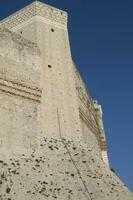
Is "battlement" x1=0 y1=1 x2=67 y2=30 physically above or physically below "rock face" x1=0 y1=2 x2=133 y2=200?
above

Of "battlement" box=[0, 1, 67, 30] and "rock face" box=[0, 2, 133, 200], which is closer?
"rock face" box=[0, 2, 133, 200]

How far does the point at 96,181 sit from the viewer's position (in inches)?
480

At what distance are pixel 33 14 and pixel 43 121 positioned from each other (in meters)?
5.38

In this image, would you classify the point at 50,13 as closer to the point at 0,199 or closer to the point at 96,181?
the point at 96,181

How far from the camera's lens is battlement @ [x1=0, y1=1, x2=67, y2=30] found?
645 inches

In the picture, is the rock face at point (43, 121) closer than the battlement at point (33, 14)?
Yes

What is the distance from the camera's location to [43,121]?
1327 centimetres

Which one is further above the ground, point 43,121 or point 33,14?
point 33,14

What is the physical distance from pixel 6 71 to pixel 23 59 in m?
1.07

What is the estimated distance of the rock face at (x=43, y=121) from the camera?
11.4 meters

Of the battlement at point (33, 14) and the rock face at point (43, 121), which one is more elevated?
the battlement at point (33, 14)

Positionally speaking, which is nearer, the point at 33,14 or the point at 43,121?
the point at 43,121

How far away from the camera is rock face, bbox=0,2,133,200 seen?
37.2 ft

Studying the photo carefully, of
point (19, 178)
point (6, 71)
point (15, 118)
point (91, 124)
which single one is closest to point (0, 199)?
point (19, 178)
